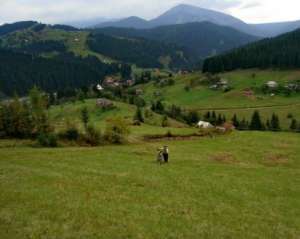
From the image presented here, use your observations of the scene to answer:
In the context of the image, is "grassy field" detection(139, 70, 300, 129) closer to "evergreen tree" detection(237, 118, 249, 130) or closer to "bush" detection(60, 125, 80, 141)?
"evergreen tree" detection(237, 118, 249, 130)

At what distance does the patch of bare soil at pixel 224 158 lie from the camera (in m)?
48.2

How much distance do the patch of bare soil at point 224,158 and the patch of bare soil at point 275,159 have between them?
4.23 metres

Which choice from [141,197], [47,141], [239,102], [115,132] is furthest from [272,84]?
[141,197]

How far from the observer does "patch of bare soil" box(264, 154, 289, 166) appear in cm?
4781

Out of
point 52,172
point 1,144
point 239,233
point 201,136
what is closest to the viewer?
point 239,233

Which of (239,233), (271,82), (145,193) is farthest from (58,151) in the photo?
(271,82)

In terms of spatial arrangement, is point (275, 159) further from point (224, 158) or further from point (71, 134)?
point (71, 134)

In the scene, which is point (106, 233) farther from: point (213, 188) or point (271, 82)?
point (271, 82)

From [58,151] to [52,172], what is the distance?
47.3 feet

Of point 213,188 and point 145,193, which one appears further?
point 213,188

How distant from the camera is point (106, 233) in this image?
20.8 metres

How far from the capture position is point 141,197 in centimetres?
2766

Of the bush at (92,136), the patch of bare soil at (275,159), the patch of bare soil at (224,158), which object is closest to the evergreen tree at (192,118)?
the bush at (92,136)

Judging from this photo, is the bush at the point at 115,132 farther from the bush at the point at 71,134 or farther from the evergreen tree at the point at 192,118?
the evergreen tree at the point at 192,118
